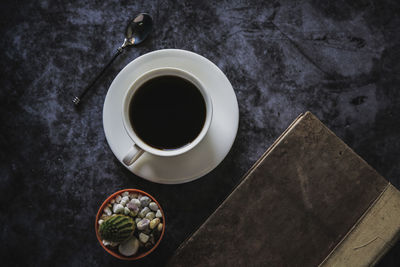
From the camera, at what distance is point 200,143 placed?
33.2 inches

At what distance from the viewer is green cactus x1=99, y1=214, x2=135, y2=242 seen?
2.61ft

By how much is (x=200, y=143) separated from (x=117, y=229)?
0.32 meters

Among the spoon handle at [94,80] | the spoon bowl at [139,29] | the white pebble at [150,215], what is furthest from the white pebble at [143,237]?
the spoon bowl at [139,29]

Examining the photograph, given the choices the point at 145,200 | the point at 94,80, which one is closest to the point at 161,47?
the point at 94,80

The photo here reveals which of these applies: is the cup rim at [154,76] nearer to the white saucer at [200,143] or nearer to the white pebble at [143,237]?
the white saucer at [200,143]

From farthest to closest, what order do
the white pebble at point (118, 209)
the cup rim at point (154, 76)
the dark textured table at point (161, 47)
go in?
the dark textured table at point (161, 47) → the white pebble at point (118, 209) → the cup rim at point (154, 76)

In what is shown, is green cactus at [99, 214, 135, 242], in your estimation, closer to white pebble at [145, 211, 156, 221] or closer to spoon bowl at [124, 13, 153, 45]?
white pebble at [145, 211, 156, 221]

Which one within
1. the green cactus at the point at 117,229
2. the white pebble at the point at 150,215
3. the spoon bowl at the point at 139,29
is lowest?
the white pebble at the point at 150,215

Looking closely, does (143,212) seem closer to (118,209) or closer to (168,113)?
(118,209)

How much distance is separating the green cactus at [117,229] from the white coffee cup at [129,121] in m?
0.16

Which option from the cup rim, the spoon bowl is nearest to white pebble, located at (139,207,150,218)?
the cup rim

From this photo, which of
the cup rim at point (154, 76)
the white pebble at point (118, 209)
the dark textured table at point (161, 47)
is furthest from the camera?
the dark textured table at point (161, 47)

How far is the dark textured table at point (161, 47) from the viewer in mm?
1007

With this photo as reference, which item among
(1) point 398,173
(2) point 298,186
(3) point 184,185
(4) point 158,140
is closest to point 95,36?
(4) point 158,140
